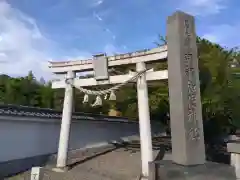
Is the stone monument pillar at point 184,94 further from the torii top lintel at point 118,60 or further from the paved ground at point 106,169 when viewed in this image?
the paved ground at point 106,169

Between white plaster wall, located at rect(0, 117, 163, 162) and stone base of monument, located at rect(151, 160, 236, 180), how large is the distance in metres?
6.17

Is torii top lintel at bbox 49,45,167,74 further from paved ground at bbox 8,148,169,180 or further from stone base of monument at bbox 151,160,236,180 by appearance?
stone base of monument at bbox 151,160,236,180

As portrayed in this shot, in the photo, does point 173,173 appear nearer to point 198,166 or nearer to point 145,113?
point 198,166

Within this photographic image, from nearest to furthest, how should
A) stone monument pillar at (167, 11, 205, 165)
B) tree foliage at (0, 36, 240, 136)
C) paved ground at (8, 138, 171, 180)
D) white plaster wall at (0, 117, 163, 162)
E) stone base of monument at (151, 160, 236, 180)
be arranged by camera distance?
stone base of monument at (151, 160, 236, 180) < stone monument pillar at (167, 11, 205, 165) < paved ground at (8, 138, 171, 180) < white plaster wall at (0, 117, 163, 162) < tree foliage at (0, 36, 240, 136)

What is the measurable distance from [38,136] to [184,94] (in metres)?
7.23

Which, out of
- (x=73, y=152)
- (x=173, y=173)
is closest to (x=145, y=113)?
(x=173, y=173)

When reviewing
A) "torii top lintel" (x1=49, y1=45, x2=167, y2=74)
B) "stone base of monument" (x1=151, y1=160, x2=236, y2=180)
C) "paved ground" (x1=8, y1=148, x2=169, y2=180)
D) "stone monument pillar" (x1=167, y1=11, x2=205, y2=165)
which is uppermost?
"torii top lintel" (x1=49, y1=45, x2=167, y2=74)

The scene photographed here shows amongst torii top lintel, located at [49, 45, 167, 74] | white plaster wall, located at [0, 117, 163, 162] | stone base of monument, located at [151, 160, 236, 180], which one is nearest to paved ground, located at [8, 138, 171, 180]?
white plaster wall, located at [0, 117, 163, 162]

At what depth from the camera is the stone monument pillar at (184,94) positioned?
6250mm

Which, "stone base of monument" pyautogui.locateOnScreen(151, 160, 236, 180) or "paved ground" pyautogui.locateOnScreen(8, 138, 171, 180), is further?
"paved ground" pyautogui.locateOnScreen(8, 138, 171, 180)

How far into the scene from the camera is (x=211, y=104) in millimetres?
14844

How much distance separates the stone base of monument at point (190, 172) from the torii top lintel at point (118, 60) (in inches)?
171

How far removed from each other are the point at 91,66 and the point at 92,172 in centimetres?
402

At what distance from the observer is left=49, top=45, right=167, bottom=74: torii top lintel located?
962 cm
